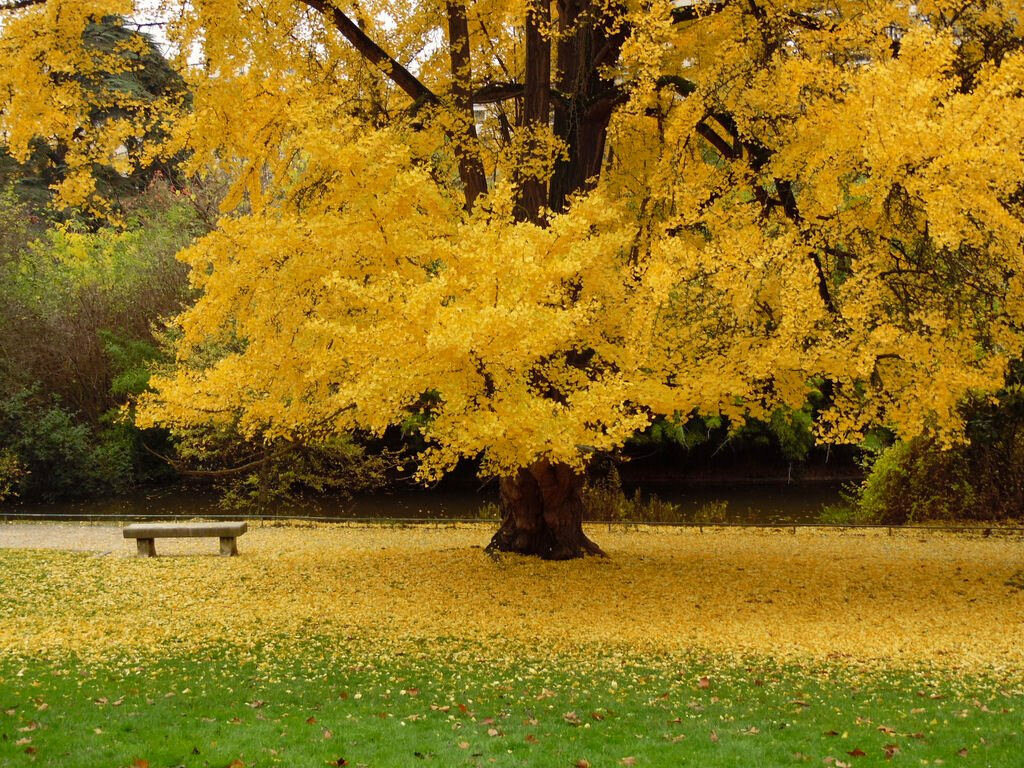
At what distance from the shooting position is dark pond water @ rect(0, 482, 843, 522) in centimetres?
1941

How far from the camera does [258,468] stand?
2009 cm

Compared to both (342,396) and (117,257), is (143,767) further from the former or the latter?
(117,257)

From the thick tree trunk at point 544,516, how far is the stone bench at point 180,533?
3.48 m

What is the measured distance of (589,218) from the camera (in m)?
8.96

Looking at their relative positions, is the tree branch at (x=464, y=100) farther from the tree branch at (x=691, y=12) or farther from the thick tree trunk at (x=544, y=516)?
the thick tree trunk at (x=544, y=516)

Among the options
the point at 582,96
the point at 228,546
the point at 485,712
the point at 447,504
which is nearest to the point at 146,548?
the point at 228,546

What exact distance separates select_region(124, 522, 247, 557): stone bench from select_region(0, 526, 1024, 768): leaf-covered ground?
309 millimetres

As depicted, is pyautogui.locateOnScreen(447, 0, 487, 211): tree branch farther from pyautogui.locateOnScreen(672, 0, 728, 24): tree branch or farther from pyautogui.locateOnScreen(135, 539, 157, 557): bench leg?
pyautogui.locateOnScreen(135, 539, 157, 557): bench leg

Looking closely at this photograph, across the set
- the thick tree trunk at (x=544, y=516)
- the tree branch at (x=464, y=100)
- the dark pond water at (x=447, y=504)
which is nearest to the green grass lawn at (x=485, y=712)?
the thick tree trunk at (x=544, y=516)

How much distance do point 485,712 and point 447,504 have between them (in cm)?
1602

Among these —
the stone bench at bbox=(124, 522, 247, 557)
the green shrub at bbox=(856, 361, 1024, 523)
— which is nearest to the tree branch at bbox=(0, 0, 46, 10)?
the stone bench at bbox=(124, 522, 247, 557)

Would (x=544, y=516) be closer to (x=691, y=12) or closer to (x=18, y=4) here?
(x=691, y=12)

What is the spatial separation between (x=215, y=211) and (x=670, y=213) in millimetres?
16231

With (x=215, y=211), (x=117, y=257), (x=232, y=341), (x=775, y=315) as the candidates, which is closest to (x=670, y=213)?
(x=775, y=315)
